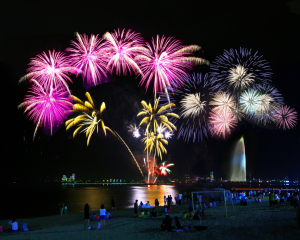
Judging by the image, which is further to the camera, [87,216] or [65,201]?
[65,201]

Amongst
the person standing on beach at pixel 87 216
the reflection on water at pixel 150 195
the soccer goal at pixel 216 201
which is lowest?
the reflection on water at pixel 150 195

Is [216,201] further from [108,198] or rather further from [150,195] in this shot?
[150,195]

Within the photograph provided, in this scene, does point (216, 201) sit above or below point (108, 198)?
above

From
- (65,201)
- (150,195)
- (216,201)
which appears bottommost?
(150,195)

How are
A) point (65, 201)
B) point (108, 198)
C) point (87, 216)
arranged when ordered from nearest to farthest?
point (87, 216) < point (65, 201) < point (108, 198)

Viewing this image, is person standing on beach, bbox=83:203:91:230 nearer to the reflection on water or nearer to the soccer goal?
the soccer goal

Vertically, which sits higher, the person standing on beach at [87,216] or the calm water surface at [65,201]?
the person standing on beach at [87,216]

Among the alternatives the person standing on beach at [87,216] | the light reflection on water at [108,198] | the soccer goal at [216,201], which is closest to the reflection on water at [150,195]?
the light reflection on water at [108,198]

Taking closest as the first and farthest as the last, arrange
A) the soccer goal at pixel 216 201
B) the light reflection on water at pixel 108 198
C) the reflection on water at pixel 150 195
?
the soccer goal at pixel 216 201
the light reflection on water at pixel 108 198
the reflection on water at pixel 150 195

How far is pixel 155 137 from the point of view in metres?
69.5

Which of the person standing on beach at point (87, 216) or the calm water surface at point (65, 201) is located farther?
the calm water surface at point (65, 201)

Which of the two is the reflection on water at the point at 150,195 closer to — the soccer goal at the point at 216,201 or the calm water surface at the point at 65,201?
the calm water surface at the point at 65,201

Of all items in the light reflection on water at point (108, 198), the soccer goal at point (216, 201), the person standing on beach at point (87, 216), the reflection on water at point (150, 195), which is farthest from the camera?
the reflection on water at point (150, 195)

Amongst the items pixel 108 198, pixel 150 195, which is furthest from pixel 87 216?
pixel 150 195
